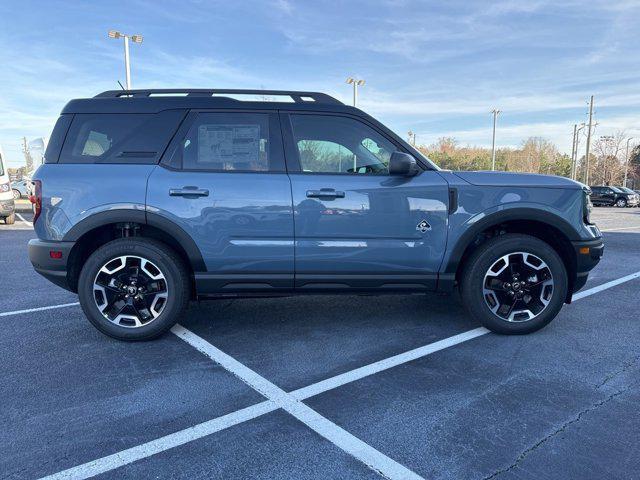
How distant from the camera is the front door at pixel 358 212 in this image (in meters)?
3.60

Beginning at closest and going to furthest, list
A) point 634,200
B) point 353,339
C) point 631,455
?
point 631,455, point 353,339, point 634,200

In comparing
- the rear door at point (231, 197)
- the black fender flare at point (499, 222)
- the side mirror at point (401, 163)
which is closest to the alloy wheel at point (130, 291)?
the rear door at point (231, 197)

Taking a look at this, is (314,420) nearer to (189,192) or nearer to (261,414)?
(261,414)

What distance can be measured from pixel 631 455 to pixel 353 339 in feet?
6.62

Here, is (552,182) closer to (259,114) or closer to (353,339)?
(353,339)

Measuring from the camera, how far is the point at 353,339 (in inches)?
149

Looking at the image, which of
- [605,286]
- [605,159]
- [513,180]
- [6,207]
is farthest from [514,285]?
[605,159]

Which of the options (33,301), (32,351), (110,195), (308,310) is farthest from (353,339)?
(33,301)

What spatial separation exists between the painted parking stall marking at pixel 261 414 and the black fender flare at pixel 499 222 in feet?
2.31

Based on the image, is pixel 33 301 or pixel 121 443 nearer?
pixel 121 443

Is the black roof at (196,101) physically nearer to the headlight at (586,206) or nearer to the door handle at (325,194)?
the door handle at (325,194)

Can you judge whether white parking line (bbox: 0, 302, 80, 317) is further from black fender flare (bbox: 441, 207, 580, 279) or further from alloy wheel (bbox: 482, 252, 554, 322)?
alloy wheel (bbox: 482, 252, 554, 322)

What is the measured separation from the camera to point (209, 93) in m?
3.80

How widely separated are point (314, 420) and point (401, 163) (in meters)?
2.00
